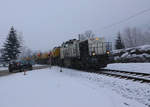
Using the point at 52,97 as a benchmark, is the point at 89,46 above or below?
above

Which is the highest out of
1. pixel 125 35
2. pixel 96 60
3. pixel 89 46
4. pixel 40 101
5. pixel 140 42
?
pixel 125 35

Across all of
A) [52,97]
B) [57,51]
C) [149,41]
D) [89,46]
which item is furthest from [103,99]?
[149,41]

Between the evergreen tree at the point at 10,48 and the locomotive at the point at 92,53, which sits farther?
the evergreen tree at the point at 10,48

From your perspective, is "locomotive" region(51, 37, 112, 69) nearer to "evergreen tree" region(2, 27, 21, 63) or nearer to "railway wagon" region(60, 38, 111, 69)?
"railway wagon" region(60, 38, 111, 69)

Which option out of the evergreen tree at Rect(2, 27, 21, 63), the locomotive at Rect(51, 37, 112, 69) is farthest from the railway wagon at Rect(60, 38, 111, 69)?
the evergreen tree at Rect(2, 27, 21, 63)

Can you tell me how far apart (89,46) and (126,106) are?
864 cm

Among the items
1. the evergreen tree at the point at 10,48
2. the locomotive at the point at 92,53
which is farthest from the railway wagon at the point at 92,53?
the evergreen tree at the point at 10,48

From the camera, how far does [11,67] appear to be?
16.1 m

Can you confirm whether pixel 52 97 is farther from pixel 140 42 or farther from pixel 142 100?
pixel 140 42

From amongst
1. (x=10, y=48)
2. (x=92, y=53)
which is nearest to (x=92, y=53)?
(x=92, y=53)

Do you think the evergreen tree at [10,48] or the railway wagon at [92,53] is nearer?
the railway wagon at [92,53]

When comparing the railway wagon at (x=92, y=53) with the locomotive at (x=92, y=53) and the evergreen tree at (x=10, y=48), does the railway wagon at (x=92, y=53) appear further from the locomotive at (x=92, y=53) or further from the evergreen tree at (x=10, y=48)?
the evergreen tree at (x=10, y=48)

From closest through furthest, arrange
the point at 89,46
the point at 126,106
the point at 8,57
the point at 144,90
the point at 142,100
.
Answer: the point at 126,106, the point at 142,100, the point at 144,90, the point at 89,46, the point at 8,57

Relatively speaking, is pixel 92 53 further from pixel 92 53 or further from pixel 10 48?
pixel 10 48
